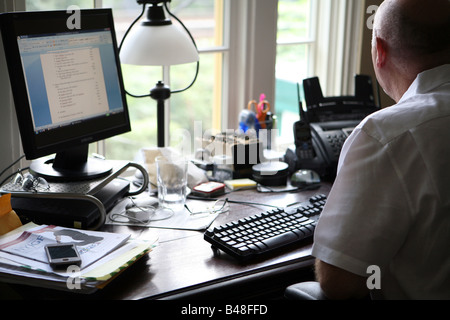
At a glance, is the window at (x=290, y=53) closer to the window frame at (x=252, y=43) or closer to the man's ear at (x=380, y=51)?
the window frame at (x=252, y=43)

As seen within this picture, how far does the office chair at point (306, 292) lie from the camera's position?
4.08 ft

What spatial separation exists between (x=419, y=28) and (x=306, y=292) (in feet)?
2.08

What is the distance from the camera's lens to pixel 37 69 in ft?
5.04

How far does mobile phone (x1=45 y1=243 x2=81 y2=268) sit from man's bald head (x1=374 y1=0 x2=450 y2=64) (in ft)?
2.85

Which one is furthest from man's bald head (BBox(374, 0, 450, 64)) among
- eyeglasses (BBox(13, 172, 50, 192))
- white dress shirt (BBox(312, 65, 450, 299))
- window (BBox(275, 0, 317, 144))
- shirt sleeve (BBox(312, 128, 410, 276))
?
window (BBox(275, 0, 317, 144))

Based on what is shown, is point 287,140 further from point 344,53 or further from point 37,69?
point 37,69

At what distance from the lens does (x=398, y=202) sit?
1161 millimetres

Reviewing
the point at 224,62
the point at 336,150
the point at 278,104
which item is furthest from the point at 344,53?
the point at 336,150

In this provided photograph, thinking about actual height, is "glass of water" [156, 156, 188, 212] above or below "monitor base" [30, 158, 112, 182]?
below

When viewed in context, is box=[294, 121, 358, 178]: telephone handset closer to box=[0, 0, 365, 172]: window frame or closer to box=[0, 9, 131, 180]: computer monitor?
box=[0, 0, 365, 172]: window frame

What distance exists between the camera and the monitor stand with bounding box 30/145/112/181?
1645mm

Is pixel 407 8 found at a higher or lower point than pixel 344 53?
higher

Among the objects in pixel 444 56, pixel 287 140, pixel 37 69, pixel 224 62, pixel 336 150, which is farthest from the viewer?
pixel 287 140
